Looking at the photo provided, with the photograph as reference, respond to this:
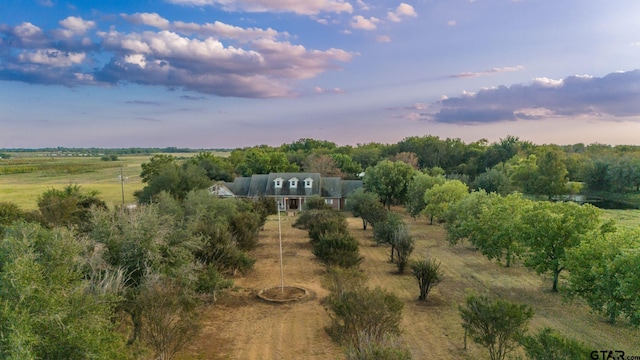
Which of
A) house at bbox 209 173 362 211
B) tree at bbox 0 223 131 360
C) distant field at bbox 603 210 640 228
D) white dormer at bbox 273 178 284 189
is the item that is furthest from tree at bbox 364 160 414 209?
tree at bbox 0 223 131 360

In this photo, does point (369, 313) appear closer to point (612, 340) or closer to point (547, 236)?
A: point (612, 340)

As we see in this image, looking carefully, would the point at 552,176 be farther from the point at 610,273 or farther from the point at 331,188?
the point at 610,273

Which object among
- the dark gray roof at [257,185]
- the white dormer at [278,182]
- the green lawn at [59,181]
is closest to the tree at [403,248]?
the white dormer at [278,182]

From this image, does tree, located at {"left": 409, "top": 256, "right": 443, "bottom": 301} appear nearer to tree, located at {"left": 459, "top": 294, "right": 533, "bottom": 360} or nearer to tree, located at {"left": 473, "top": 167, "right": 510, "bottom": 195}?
tree, located at {"left": 459, "top": 294, "right": 533, "bottom": 360}

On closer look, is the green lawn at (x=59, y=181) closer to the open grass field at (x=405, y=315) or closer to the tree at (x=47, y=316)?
the open grass field at (x=405, y=315)

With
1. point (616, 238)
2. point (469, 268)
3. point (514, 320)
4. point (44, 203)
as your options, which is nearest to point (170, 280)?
point (514, 320)

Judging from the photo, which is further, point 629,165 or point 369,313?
point 629,165
